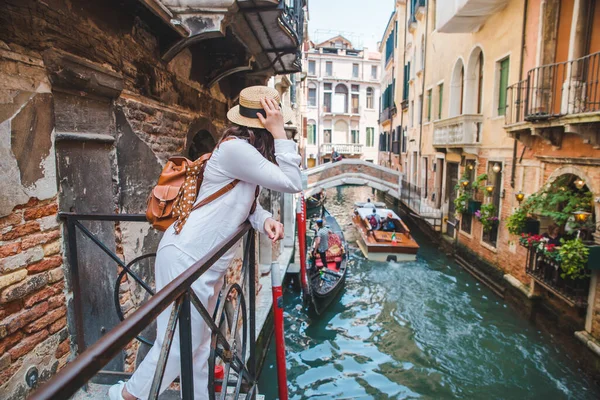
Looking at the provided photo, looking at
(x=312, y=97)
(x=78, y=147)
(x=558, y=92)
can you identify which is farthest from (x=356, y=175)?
(x=312, y=97)

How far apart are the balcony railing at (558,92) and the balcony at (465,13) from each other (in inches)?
83.1

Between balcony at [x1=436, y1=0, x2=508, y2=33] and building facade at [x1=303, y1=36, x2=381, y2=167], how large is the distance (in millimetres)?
23563

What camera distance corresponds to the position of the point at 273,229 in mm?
1889

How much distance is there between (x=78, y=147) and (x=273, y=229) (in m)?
1.36

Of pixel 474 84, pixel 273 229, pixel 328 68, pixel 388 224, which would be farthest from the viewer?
pixel 328 68

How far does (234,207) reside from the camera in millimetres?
1729

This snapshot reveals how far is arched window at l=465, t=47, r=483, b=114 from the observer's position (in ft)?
36.1

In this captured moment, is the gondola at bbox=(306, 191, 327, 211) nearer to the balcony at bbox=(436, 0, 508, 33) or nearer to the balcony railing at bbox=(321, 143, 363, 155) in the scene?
the balcony railing at bbox=(321, 143, 363, 155)

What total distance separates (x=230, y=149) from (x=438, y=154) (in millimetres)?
13420

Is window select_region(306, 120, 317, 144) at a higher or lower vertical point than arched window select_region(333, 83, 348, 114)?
lower

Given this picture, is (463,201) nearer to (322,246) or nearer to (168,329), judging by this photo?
(322,246)

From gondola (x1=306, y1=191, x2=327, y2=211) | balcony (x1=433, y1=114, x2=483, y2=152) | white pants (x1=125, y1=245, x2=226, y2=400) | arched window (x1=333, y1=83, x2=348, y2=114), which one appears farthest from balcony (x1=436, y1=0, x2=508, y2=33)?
arched window (x1=333, y1=83, x2=348, y2=114)

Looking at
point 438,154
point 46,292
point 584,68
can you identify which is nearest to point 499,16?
point 584,68

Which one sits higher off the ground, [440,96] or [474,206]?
[440,96]
